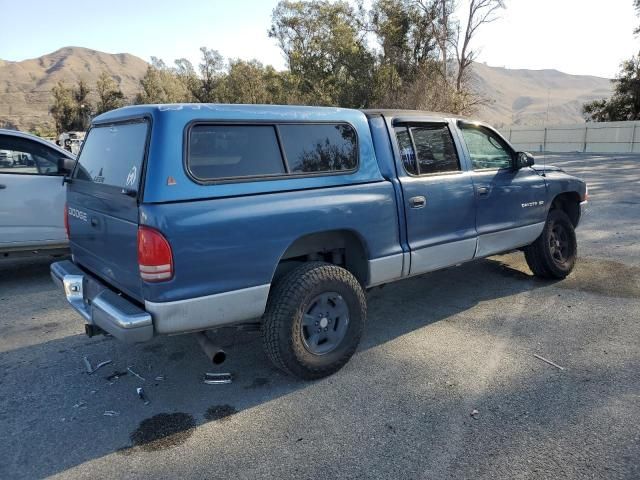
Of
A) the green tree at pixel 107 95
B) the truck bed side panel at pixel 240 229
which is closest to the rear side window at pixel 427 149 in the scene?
the truck bed side panel at pixel 240 229

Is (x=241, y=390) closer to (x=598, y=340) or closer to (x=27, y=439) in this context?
(x=27, y=439)

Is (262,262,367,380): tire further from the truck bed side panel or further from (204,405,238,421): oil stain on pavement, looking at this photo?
(204,405,238,421): oil stain on pavement

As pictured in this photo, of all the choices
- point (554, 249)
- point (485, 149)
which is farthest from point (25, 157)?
point (554, 249)

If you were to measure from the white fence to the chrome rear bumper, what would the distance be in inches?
1113

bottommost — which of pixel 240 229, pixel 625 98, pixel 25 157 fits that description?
pixel 240 229

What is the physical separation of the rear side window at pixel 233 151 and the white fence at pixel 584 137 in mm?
27690

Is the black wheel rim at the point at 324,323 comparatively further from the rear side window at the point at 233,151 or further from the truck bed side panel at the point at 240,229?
the rear side window at the point at 233,151

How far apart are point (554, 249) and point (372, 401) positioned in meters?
3.37

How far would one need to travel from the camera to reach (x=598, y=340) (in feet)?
13.3

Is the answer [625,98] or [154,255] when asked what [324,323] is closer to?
[154,255]

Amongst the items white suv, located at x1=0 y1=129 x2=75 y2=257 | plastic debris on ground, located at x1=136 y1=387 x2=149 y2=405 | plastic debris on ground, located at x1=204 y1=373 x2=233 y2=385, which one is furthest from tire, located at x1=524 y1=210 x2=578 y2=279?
white suv, located at x1=0 y1=129 x2=75 y2=257

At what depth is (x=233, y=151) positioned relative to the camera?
320 centimetres

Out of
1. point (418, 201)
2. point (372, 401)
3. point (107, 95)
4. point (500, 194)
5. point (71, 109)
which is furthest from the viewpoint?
point (71, 109)

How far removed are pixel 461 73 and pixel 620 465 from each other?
134ft
